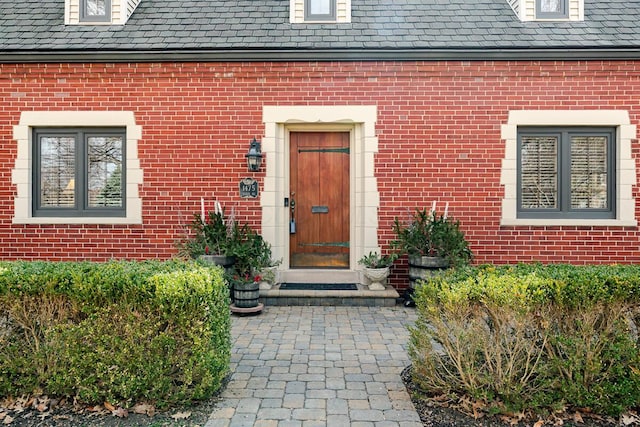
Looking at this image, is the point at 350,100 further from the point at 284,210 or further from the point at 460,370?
the point at 460,370

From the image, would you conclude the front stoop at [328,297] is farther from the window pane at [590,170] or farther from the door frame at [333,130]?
the window pane at [590,170]

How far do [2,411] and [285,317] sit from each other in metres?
3.27

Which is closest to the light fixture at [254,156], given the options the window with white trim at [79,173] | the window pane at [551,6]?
the window with white trim at [79,173]

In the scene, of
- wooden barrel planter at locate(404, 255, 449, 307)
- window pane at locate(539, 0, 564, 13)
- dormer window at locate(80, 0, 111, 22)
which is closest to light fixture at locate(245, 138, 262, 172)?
wooden barrel planter at locate(404, 255, 449, 307)

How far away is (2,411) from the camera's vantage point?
10.8ft

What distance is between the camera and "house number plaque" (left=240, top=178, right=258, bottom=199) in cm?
708

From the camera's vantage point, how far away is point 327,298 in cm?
658

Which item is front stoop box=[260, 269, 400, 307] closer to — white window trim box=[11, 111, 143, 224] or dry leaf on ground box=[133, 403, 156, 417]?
white window trim box=[11, 111, 143, 224]

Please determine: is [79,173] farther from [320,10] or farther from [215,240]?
[320,10]

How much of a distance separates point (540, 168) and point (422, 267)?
103 inches

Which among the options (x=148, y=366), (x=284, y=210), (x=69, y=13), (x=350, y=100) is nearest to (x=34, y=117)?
(x=69, y=13)

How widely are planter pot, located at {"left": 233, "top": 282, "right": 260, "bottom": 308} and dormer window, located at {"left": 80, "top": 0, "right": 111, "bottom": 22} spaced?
506cm

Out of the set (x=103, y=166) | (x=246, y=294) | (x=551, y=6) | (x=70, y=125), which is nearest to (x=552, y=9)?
(x=551, y=6)

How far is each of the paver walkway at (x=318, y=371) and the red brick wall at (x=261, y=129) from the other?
1902 millimetres
